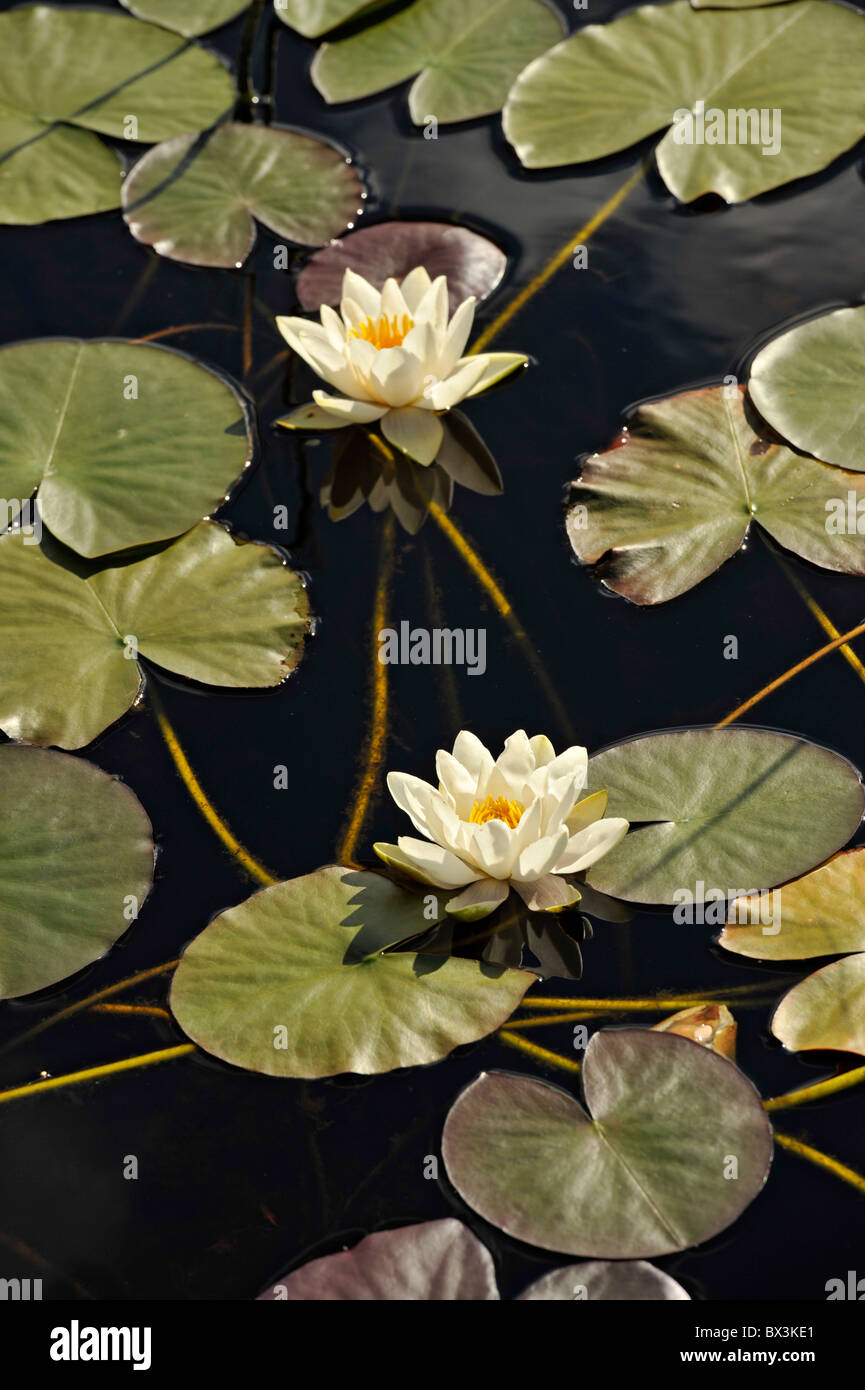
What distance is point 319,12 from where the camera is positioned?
408cm

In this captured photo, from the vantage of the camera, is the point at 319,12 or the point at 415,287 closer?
the point at 415,287

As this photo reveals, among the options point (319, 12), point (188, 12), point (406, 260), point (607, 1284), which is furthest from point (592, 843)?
point (188, 12)

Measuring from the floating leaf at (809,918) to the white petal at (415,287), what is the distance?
69.7 inches

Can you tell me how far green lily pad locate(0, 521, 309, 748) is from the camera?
8.68ft

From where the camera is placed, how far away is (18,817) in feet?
8.03

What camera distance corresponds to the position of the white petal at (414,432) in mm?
3113

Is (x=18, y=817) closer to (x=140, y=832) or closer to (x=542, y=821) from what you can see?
(x=140, y=832)

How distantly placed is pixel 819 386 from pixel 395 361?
1.03 metres

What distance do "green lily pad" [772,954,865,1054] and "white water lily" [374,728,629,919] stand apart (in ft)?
1.34

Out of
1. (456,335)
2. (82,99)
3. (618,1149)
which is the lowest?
(618,1149)

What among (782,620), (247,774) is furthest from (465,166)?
(247,774)

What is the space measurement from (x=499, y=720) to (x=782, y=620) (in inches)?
26.6

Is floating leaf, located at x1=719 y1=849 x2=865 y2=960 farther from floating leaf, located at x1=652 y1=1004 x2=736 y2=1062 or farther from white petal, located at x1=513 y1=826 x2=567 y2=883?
white petal, located at x1=513 y1=826 x2=567 y2=883

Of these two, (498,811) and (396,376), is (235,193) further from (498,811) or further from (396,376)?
(498,811)
